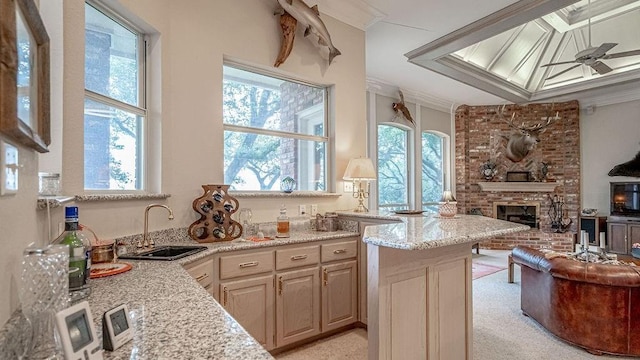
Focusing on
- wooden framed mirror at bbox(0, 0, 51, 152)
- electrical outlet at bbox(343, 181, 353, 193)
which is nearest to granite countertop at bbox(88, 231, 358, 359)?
wooden framed mirror at bbox(0, 0, 51, 152)

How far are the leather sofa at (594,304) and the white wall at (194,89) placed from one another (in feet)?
6.71

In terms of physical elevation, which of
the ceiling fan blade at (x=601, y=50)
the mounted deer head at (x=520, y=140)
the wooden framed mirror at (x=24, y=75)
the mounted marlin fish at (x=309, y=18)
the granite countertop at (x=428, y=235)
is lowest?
the granite countertop at (x=428, y=235)

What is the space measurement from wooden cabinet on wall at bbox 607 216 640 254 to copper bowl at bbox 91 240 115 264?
766 centimetres

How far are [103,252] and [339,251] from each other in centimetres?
178

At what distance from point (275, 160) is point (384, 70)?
9.58ft

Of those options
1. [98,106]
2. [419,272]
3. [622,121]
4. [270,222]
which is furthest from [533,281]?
[622,121]

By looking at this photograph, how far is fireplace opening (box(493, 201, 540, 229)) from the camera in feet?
22.1

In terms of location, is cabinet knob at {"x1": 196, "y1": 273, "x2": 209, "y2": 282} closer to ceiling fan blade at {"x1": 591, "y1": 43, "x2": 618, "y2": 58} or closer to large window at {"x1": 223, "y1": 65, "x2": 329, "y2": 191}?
large window at {"x1": 223, "y1": 65, "x2": 329, "y2": 191}

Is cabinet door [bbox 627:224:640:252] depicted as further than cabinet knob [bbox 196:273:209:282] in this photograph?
Yes

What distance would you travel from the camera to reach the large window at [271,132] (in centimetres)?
295

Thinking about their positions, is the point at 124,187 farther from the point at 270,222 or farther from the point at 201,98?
the point at 270,222

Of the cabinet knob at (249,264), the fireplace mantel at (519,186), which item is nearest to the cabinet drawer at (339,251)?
the cabinet knob at (249,264)

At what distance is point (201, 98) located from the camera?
8.61 feet

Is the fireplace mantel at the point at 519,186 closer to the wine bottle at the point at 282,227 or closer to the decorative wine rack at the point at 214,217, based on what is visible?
the wine bottle at the point at 282,227
